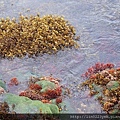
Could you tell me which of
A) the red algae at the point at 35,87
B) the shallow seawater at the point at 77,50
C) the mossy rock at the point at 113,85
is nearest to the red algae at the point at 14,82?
the shallow seawater at the point at 77,50

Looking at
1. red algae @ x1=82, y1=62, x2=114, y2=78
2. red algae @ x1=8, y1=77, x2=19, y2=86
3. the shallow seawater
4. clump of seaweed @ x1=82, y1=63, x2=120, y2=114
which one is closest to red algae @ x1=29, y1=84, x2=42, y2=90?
the shallow seawater

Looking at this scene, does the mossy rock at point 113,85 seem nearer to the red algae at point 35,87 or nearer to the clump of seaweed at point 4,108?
the red algae at point 35,87

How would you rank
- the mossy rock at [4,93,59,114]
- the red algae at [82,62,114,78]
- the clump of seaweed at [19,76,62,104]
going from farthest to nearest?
the red algae at [82,62,114,78], the clump of seaweed at [19,76,62,104], the mossy rock at [4,93,59,114]

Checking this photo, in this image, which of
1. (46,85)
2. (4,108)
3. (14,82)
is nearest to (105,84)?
(46,85)

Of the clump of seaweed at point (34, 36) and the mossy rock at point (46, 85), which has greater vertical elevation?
the clump of seaweed at point (34, 36)

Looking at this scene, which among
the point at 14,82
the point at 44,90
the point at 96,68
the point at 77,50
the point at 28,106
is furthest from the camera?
the point at 77,50

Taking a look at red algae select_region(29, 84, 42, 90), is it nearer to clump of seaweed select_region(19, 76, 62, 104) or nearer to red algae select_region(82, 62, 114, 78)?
clump of seaweed select_region(19, 76, 62, 104)

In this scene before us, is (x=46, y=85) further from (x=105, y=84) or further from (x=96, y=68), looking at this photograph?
(x=96, y=68)
